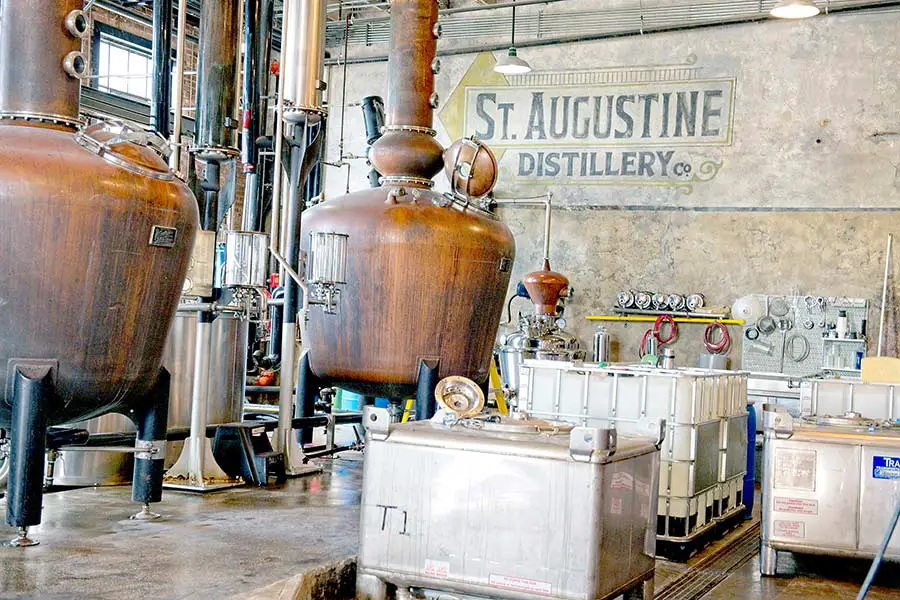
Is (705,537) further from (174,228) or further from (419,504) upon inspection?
(174,228)

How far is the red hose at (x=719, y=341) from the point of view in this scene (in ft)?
37.0

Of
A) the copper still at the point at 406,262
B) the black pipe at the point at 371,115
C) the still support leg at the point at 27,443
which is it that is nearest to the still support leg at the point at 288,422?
the copper still at the point at 406,262

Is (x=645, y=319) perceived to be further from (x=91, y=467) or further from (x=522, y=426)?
(x=522, y=426)

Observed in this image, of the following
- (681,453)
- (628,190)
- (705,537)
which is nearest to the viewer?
(681,453)

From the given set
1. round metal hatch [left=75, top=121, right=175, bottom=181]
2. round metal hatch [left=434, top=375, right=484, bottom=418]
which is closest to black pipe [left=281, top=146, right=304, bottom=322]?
round metal hatch [left=75, top=121, right=175, bottom=181]

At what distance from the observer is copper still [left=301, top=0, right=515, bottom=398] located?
6586mm

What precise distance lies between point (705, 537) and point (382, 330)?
238cm

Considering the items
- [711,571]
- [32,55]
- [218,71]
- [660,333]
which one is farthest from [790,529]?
[660,333]

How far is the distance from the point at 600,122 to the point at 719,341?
2.99 meters

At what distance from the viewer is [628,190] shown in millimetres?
12086

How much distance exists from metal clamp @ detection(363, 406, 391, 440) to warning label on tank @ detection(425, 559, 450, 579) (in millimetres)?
533

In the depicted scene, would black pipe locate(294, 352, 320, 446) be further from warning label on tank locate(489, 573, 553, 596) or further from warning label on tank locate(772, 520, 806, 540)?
warning label on tank locate(489, 573, 553, 596)

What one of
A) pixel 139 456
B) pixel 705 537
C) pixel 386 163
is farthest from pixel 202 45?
pixel 705 537

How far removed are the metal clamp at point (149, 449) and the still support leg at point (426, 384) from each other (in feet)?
6.35
